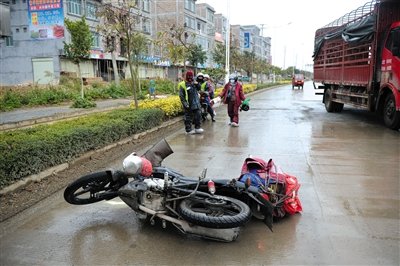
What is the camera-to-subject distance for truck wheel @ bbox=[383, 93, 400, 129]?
32.3 feet

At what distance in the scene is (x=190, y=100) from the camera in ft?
31.9

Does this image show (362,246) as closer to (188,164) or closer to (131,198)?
(131,198)

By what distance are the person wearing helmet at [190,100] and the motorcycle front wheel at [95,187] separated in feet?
18.5

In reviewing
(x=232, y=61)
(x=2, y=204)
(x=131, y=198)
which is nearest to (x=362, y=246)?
(x=131, y=198)

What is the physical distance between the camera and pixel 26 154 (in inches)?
190

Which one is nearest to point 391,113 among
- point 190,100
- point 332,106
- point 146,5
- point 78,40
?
point 332,106

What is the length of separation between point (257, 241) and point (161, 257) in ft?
3.11

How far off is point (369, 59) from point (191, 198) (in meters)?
9.35

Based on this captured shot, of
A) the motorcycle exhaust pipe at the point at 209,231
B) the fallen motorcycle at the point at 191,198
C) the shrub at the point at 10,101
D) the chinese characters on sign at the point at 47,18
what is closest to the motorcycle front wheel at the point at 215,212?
the fallen motorcycle at the point at 191,198

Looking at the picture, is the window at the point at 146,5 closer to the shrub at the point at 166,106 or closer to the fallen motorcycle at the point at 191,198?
the shrub at the point at 166,106

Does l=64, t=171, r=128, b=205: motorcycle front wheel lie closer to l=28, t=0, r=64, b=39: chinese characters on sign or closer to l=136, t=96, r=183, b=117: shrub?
l=136, t=96, r=183, b=117: shrub

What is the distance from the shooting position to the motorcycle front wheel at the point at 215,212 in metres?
3.26

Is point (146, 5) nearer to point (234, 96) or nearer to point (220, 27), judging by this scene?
point (220, 27)

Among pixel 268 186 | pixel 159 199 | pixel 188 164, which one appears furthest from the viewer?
pixel 188 164
